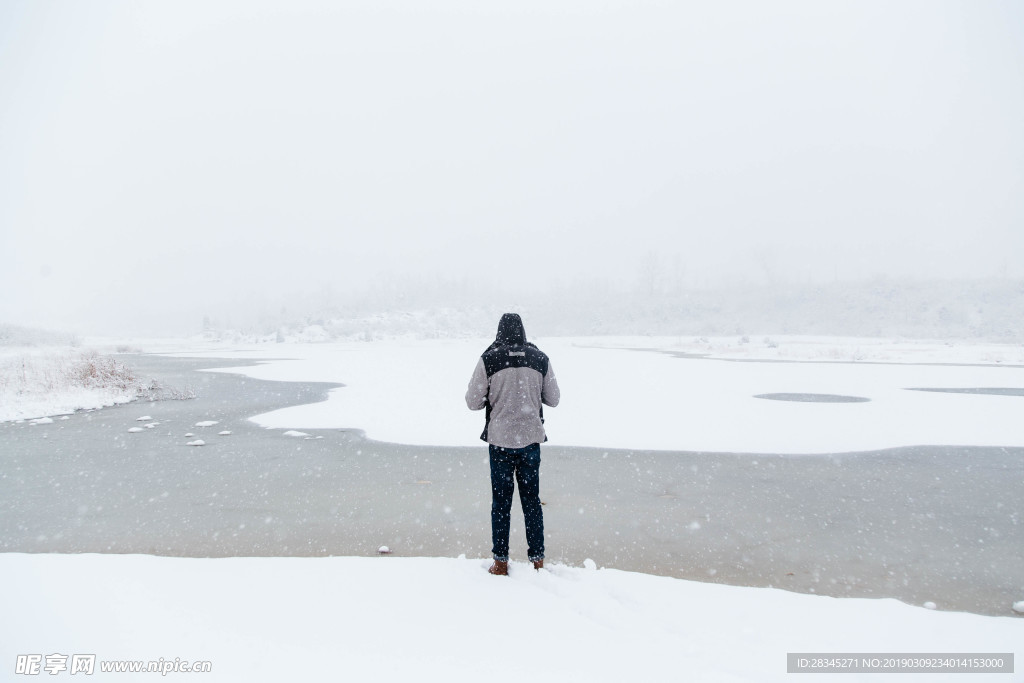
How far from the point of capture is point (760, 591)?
4250mm

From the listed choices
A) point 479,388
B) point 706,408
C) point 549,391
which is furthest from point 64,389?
point 706,408

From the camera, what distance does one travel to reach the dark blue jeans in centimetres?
434

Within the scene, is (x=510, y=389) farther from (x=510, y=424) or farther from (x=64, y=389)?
(x=64, y=389)

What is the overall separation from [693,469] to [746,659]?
520 cm

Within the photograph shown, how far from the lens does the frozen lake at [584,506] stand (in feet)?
16.1

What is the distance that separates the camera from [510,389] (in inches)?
171

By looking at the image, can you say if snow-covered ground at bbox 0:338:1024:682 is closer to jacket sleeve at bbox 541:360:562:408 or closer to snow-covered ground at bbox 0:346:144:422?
jacket sleeve at bbox 541:360:562:408

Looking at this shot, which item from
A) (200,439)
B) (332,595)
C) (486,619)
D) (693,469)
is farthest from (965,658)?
(200,439)

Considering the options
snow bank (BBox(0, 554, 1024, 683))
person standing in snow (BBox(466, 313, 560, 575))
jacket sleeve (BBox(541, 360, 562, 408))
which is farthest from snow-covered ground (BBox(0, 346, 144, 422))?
jacket sleeve (BBox(541, 360, 562, 408))

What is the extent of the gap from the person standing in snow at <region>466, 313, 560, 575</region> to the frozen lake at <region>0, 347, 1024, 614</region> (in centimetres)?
77

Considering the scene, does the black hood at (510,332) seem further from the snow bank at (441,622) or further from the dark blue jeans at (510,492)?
the snow bank at (441,622)

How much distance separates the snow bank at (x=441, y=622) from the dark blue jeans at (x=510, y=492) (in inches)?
9.3

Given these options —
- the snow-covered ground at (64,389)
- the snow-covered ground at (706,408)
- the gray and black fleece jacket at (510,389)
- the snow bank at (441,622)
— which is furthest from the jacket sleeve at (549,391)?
the snow-covered ground at (64,389)

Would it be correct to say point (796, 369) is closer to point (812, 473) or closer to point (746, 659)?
point (812, 473)
